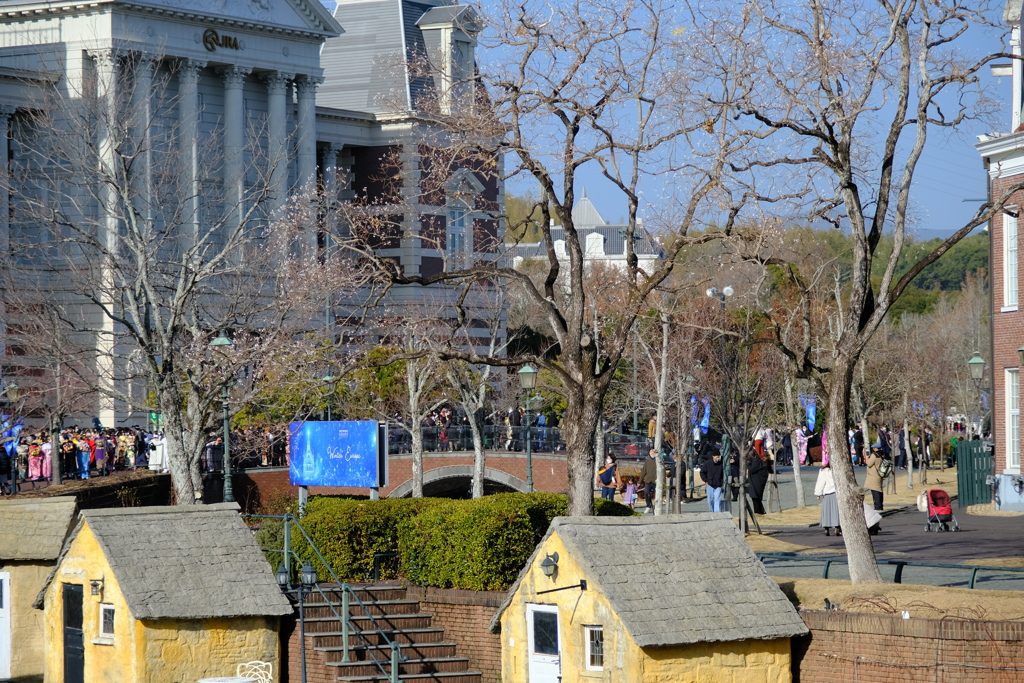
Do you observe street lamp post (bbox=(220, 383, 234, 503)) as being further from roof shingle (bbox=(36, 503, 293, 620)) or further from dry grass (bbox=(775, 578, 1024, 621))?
dry grass (bbox=(775, 578, 1024, 621))

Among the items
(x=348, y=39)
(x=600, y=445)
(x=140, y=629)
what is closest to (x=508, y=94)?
(x=140, y=629)

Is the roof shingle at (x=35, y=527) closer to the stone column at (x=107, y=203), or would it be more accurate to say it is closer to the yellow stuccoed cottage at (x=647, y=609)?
the stone column at (x=107, y=203)

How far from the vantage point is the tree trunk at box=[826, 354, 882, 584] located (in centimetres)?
1770

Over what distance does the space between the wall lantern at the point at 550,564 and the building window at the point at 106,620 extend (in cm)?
582

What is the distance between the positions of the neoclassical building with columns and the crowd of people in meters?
1.95

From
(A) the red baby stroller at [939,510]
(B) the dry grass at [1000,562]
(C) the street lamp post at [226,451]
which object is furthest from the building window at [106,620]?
(A) the red baby stroller at [939,510]

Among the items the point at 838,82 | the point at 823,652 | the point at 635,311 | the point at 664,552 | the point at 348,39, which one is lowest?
the point at 823,652

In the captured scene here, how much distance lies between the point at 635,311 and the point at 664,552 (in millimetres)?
4649

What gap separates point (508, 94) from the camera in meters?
20.6

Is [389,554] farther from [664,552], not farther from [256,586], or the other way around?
[664,552]

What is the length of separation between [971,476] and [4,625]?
24912 millimetres

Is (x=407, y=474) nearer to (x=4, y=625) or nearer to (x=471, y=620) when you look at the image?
(x=4, y=625)

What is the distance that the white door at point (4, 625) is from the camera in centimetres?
2103

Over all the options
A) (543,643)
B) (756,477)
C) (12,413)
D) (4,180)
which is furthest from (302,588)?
(12,413)
